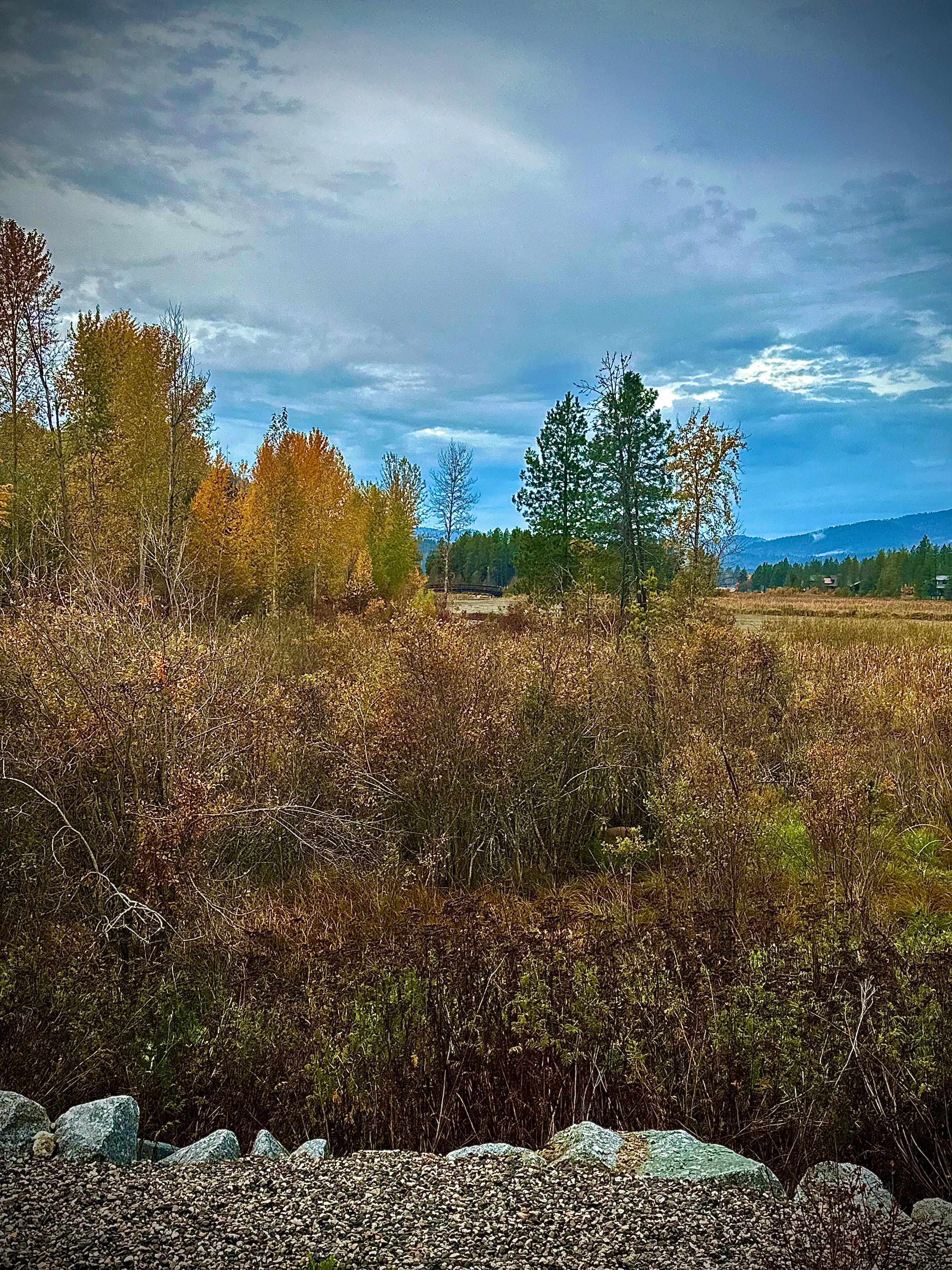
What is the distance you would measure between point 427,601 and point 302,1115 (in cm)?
2030

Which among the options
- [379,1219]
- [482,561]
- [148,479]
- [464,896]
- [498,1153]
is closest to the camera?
[379,1219]

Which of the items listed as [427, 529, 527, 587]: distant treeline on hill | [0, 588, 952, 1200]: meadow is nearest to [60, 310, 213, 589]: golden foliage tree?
→ [0, 588, 952, 1200]: meadow

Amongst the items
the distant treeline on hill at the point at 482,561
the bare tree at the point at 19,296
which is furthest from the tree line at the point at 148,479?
the distant treeline on hill at the point at 482,561

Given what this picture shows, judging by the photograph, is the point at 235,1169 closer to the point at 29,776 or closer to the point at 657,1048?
the point at 657,1048

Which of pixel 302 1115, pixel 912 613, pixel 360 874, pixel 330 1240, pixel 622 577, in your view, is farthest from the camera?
pixel 912 613

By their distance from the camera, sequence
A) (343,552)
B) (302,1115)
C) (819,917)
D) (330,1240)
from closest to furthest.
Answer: (330,1240)
(302,1115)
(819,917)
(343,552)

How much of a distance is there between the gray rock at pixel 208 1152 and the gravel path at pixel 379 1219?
0.08 metres

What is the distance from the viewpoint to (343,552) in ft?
92.2

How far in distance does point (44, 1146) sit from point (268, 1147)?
73 centimetres

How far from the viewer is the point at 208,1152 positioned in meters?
2.70

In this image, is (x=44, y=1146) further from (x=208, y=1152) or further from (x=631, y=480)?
(x=631, y=480)

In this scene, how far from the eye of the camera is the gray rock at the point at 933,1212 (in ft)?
8.34

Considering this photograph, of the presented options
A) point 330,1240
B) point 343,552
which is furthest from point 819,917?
point 343,552

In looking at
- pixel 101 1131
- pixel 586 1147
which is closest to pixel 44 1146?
pixel 101 1131
